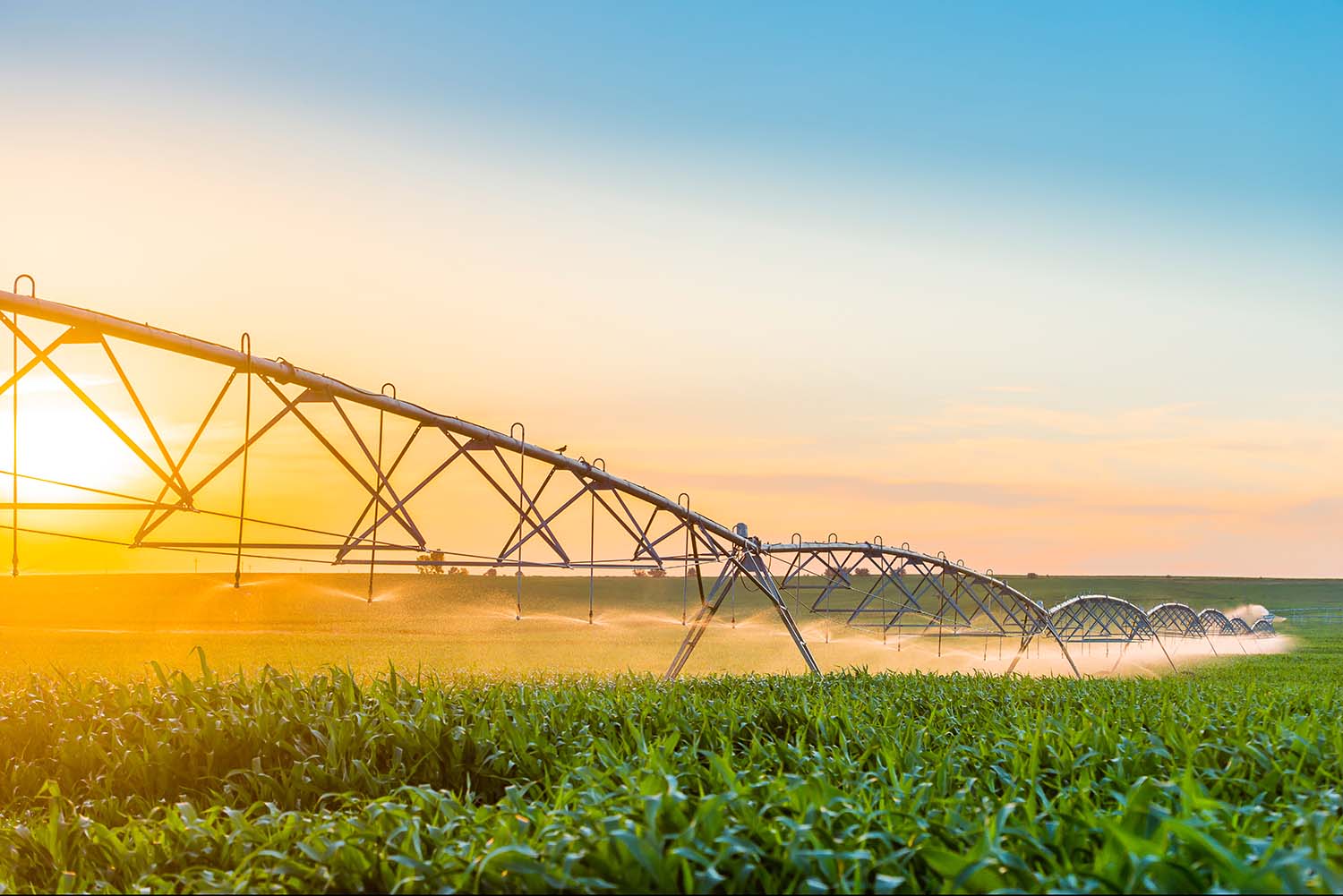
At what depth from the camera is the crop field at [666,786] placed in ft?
12.9

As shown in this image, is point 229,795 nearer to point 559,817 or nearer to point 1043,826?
point 559,817

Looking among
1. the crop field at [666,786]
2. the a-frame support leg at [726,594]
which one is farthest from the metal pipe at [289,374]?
the crop field at [666,786]

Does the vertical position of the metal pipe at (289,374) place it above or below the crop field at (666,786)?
above

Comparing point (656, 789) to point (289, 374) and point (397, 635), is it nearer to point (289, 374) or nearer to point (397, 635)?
point (289, 374)

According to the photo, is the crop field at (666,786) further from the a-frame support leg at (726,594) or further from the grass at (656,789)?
the a-frame support leg at (726,594)

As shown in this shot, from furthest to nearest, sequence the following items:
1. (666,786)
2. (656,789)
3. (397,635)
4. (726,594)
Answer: (397,635), (726,594), (666,786), (656,789)

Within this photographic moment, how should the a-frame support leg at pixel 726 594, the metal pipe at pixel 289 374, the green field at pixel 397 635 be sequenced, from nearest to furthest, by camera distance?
the metal pipe at pixel 289 374
the a-frame support leg at pixel 726 594
the green field at pixel 397 635

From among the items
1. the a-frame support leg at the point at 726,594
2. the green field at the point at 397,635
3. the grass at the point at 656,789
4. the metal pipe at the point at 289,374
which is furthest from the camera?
the green field at the point at 397,635

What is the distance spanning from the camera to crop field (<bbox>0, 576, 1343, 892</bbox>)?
12.9 ft

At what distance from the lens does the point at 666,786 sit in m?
4.82

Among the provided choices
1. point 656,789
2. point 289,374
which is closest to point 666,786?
point 656,789

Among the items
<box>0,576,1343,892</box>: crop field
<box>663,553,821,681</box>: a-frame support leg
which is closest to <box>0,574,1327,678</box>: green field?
<box>663,553,821,681</box>: a-frame support leg

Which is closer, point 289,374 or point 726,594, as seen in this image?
point 289,374

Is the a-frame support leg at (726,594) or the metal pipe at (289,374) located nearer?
the metal pipe at (289,374)
